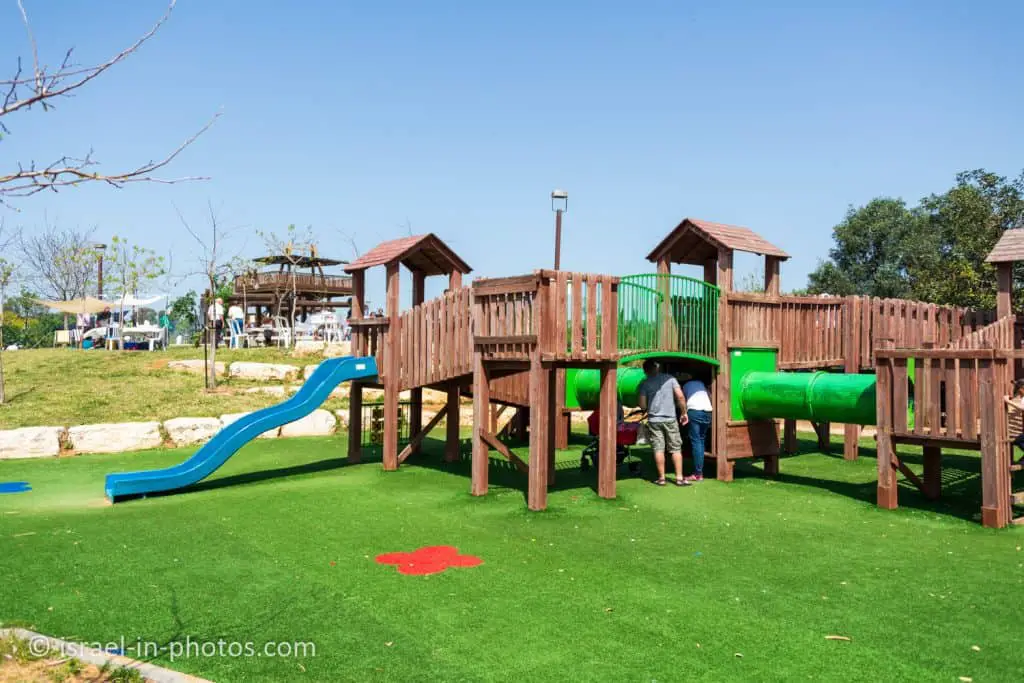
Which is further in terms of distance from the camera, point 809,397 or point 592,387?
point 592,387

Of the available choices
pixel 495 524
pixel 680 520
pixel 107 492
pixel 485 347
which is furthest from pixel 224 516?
pixel 680 520

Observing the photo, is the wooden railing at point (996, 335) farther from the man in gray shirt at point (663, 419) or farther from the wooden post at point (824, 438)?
the man in gray shirt at point (663, 419)

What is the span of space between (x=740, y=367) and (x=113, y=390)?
47.3ft

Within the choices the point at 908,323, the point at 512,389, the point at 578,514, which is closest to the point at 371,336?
the point at 512,389

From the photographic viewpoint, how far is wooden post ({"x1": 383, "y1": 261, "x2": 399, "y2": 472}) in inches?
506

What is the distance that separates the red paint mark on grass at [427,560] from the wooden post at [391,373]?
5.45 meters

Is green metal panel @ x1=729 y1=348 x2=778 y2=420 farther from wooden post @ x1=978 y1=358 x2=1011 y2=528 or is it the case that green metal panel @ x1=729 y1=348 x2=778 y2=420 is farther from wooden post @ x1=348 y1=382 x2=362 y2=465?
wooden post @ x1=348 y1=382 x2=362 y2=465

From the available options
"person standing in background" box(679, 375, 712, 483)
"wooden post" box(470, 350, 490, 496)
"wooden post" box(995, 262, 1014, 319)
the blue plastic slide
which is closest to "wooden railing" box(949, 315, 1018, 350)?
"wooden post" box(995, 262, 1014, 319)

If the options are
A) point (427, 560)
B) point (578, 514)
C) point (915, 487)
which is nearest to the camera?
point (427, 560)

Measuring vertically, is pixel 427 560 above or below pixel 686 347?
below

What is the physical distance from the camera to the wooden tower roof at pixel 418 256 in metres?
13.1

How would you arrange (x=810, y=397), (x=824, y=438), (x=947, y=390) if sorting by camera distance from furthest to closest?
1. (x=824, y=438)
2. (x=810, y=397)
3. (x=947, y=390)

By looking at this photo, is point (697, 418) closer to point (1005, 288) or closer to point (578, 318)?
point (578, 318)

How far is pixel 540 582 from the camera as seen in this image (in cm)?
645
